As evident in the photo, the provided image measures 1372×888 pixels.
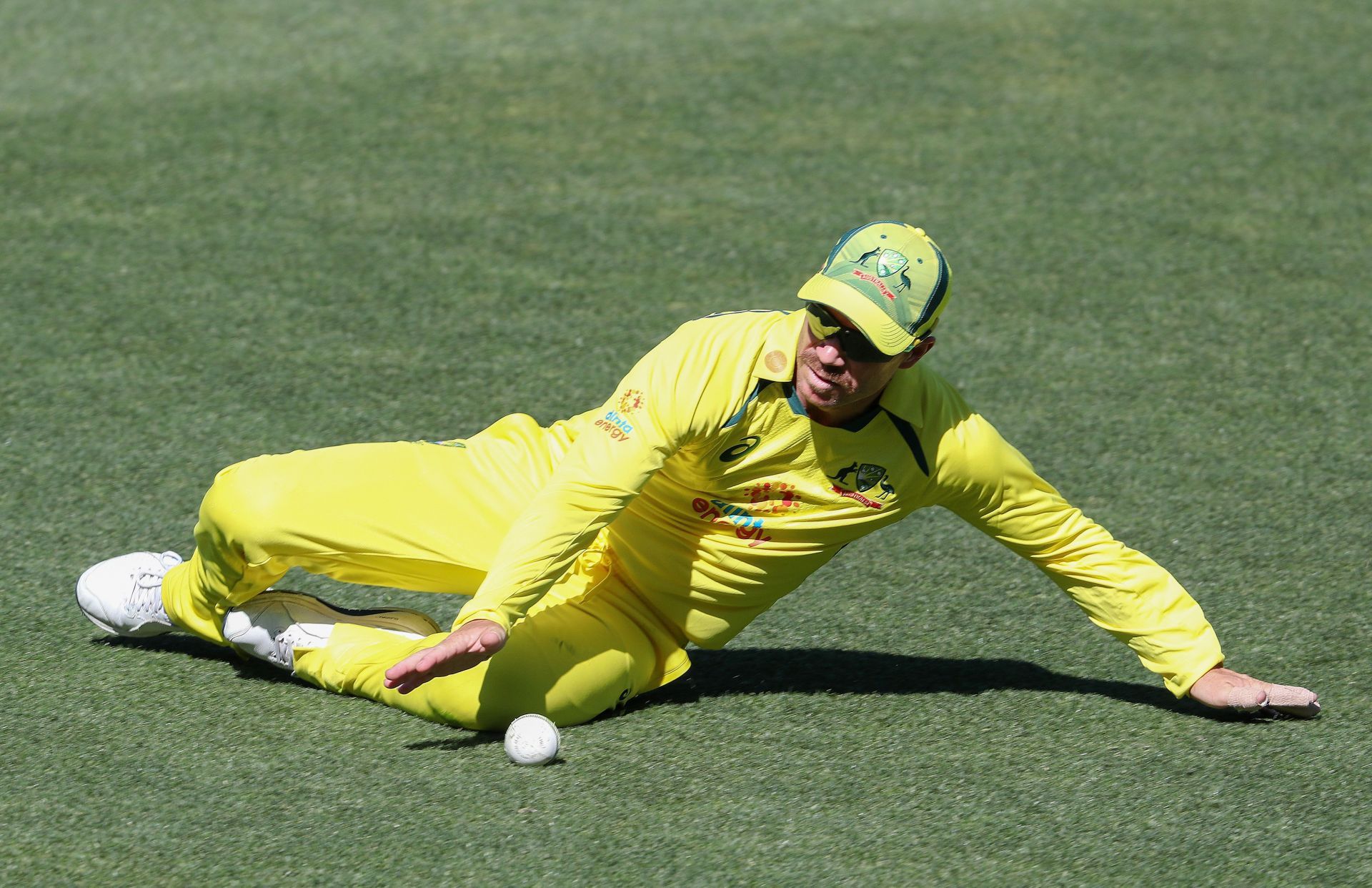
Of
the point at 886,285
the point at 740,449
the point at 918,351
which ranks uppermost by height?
the point at 886,285

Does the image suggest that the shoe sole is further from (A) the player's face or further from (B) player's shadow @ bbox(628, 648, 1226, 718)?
(A) the player's face

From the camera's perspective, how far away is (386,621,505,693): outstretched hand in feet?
12.2

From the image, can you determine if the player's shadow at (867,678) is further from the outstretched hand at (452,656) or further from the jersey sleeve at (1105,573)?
the outstretched hand at (452,656)

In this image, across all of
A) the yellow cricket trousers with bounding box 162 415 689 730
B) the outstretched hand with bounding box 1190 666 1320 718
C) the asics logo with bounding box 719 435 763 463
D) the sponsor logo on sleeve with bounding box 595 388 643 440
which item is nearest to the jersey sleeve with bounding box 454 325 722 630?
the sponsor logo on sleeve with bounding box 595 388 643 440

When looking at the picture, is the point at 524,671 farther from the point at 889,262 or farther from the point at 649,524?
the point at 889,262

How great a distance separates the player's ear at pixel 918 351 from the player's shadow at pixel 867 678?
112 centimetres

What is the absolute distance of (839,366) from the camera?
12.9 ft

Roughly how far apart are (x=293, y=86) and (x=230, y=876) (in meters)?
6.39

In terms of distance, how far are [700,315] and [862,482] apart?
9.64 ft

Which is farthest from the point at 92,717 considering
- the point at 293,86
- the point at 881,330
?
the point at 293,86

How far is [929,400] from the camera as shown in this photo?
4.22 metres

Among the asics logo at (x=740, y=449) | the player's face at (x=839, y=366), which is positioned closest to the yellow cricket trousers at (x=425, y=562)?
the asics logo at (x=740, y=449)

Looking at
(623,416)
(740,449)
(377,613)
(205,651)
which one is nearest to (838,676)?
(740,449)

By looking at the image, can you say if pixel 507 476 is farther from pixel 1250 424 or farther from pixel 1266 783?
pixel 1250 424
